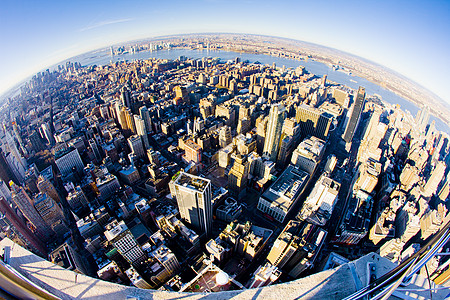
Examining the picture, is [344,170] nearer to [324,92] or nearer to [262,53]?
[324,92]

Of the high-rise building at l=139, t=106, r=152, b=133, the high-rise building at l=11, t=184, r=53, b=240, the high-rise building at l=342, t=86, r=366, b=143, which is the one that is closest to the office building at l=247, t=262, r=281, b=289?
the high-rise building at l=11, t=184, r=53, b=240

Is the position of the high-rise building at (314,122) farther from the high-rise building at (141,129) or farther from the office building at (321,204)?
the high-rise building at (141,129)

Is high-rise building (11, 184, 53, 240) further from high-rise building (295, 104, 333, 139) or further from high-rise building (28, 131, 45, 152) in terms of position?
high-rise building (295, 104, 333, 139)

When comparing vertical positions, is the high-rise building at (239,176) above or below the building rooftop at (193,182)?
below

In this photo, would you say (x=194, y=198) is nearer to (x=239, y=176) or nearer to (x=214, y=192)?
(x=214, y=192)

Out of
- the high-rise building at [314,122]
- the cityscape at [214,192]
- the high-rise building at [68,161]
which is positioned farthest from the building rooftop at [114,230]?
the high-rise building at [314,122]
